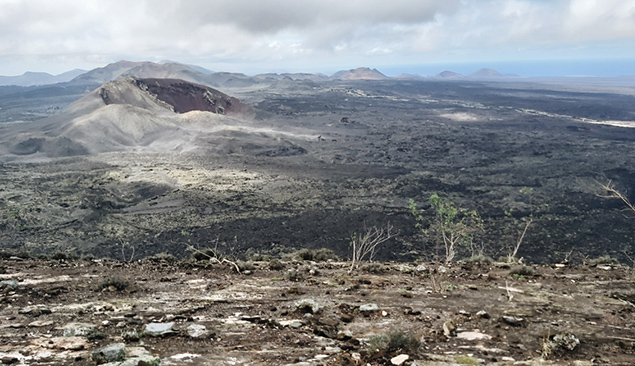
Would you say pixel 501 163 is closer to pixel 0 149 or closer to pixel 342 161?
pixel 342 161

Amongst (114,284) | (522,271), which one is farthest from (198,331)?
(522,271)

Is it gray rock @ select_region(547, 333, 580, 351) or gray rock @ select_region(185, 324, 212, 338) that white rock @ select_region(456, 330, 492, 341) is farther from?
gray rock @ select_region(185, 324, 212, 338)

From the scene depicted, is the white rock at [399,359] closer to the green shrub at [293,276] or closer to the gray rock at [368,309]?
the gray rock at [368,309]

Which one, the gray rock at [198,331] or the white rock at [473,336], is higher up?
the gray rock at [198,331]

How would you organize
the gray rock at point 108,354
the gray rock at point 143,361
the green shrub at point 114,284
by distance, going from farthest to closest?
the green shrub at point 114,284, the gray rock at point 108,354, the gray rock at point 143,361

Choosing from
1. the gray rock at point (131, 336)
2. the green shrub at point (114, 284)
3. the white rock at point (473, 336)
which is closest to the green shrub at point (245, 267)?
the green shrub at point (114, 284)

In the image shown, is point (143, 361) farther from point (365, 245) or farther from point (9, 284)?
point (365, 245)

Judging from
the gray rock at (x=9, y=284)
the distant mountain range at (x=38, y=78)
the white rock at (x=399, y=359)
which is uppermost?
the distant mountain range at (x=38, y=78)
